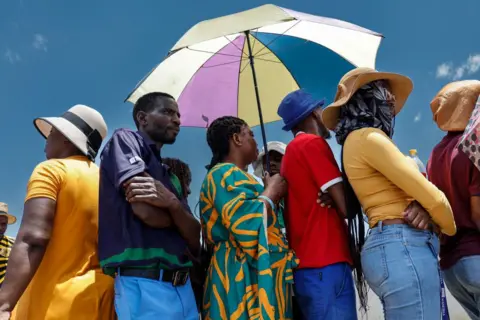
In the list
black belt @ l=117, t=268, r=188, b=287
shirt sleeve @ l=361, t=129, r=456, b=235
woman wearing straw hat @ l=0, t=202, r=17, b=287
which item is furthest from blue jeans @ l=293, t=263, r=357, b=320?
woman wearing straw hat @ l=0, t=202, r=17, b=287

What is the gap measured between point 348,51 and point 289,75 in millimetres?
709

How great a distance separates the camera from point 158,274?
298 cm

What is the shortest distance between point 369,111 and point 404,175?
1.83 feet

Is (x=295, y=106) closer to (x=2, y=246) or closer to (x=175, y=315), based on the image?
(x=175, y=315)

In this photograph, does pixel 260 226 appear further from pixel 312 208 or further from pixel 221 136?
pixel 221 136

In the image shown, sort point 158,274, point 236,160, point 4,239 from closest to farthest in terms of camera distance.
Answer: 1. point 158,274
2. point 236,160
3. point 4,239

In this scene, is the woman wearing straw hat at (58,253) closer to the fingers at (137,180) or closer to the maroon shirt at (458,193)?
the fingers at (137,180)

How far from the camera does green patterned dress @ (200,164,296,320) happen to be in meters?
3.13

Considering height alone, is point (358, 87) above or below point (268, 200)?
above

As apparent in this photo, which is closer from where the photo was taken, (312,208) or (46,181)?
(46,181)

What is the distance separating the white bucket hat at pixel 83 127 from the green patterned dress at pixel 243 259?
0.88 metres

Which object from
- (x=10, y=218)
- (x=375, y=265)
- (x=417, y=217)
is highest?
(x=10, y=218)

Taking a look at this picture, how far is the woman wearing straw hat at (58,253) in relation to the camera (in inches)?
115

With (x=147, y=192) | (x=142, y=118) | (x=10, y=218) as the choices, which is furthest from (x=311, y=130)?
(x=10, y=218)
